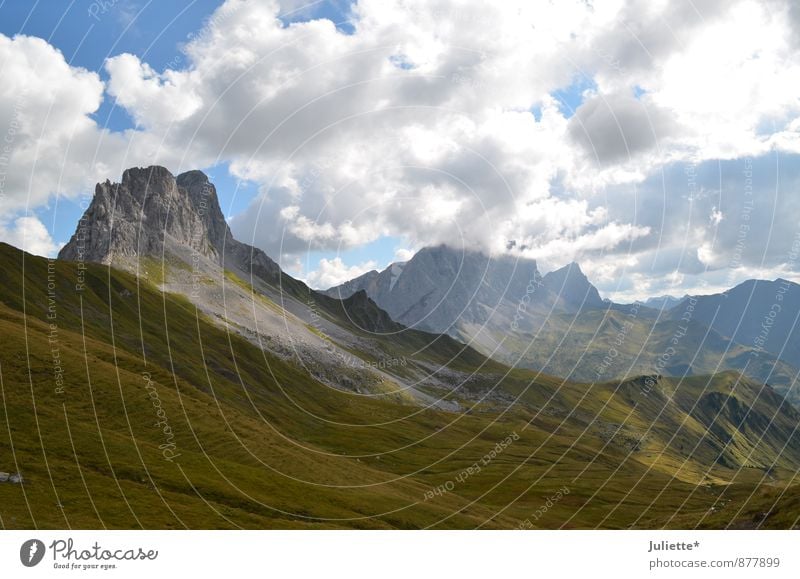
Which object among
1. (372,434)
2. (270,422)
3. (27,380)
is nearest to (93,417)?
(27,380)

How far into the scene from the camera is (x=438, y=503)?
98.4 meters

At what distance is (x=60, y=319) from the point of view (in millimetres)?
160875

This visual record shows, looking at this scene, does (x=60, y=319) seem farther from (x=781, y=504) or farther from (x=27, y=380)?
(x=781, y=504)

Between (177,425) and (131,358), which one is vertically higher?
(131,358)

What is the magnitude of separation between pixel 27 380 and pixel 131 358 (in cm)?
3363

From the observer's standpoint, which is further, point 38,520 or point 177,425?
point 177,425
